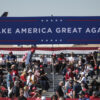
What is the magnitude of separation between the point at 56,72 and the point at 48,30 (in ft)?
16.6

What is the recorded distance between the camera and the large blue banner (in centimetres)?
2667

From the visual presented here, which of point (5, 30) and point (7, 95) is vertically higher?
point (5, 30)

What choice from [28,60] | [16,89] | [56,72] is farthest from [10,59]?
[16,89]

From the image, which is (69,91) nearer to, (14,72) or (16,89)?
(16,89)

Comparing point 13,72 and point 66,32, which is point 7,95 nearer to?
point 13,72

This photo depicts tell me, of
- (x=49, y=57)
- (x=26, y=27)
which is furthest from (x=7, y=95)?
(x=49, y=57)

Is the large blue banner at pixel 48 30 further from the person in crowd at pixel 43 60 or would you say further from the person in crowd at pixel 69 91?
the person in crowd at pixel 43 60

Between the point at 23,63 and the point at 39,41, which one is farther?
the point at 23,63

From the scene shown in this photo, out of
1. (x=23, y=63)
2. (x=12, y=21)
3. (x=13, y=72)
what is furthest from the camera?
(x=23, y=63)

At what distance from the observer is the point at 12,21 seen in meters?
26.8

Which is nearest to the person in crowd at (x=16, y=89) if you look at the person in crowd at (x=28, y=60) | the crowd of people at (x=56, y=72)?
the crowd of people at (x=56, y=72)

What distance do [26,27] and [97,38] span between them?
3.31m

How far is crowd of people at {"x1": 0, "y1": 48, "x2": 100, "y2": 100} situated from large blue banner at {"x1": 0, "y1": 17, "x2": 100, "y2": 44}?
5.75 feet

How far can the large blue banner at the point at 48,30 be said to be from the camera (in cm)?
2667
